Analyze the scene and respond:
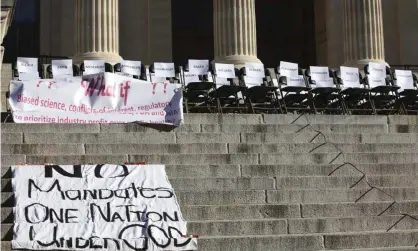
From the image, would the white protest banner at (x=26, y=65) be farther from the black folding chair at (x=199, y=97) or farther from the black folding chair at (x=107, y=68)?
the black folding chair at (x=199, y=97)

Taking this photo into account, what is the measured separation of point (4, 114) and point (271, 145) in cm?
532

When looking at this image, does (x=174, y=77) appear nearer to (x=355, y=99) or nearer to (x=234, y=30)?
(x=234, y=30)

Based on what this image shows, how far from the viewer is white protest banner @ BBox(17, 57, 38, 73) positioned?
1703 centimetres

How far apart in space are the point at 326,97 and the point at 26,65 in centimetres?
689

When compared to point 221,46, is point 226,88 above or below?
below

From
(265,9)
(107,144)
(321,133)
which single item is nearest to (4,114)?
(107,144)

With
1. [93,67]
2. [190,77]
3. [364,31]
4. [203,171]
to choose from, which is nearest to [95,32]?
[93,67]

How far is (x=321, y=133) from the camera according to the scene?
13.3 meters

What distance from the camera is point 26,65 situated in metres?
17.2

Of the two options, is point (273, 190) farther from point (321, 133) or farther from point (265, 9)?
point (265, 9)

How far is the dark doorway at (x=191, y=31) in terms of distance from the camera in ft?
89.2

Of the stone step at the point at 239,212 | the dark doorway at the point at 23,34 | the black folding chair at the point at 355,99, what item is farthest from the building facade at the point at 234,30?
the stone step at the point at 239,212

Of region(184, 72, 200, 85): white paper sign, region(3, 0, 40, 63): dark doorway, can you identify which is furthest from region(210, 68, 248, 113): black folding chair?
region(3, 0, 40, 63): dark doorway

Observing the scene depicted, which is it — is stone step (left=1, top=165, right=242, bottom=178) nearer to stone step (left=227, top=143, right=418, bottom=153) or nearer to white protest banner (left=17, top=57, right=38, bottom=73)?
stone step (left=227, top=143, right=418, bottom=153)
